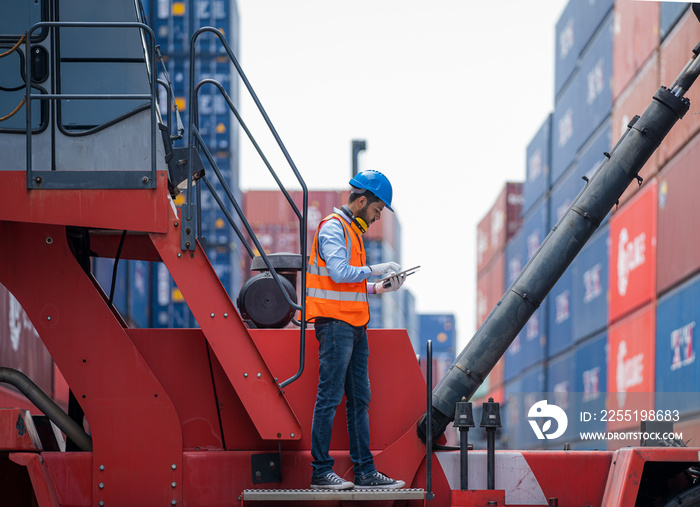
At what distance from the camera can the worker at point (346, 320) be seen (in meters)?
5.09

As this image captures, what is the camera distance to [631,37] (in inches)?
761

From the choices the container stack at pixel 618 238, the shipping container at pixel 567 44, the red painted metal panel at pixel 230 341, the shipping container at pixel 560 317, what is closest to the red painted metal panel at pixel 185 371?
the red painted metal panel at pixel 230 341

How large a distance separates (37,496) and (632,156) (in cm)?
379

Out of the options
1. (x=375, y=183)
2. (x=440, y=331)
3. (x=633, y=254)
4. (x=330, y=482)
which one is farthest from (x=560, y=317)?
(x=440, y=331)

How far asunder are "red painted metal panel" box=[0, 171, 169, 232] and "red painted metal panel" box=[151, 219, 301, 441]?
0.43 feet

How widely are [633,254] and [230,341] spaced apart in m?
14.8

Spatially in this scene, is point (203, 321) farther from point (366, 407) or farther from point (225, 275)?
point (225, 275)

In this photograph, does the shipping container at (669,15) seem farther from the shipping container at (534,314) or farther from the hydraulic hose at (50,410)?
the hydraulic hose at (50,410)

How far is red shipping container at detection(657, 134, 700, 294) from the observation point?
1517 centimetres

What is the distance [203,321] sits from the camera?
5078 millimetres

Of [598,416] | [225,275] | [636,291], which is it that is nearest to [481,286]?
[225,275]

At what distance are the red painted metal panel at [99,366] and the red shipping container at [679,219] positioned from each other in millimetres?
11713

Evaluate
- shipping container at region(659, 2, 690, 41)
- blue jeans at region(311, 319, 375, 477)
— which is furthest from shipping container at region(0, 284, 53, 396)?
shipping container at region(659, 2, 690, 41)

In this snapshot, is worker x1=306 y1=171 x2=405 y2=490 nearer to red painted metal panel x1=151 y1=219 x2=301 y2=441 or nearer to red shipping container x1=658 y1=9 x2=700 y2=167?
red painted metal panel x1=151 y1=219 x2=301 y2=441
